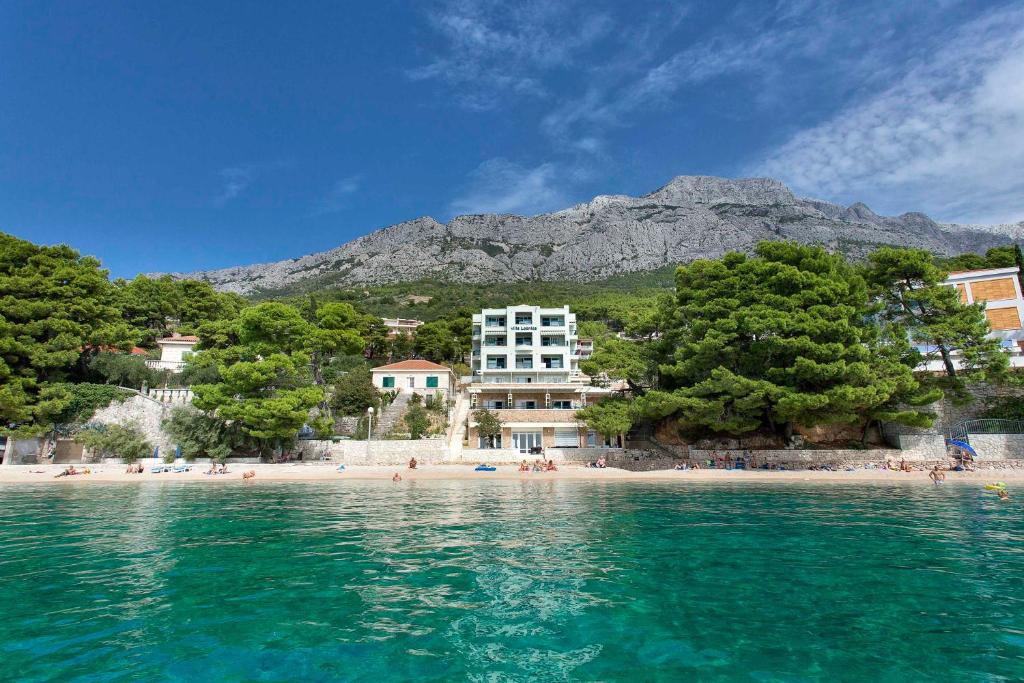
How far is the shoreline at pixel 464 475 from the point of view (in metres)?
25.0

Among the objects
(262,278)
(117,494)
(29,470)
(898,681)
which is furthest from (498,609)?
(262,278)

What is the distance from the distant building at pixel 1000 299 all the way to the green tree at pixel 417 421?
3197 centimetres

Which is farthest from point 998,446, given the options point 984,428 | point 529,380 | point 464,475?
point 529,380

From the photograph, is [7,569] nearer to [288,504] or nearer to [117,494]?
[288,504]

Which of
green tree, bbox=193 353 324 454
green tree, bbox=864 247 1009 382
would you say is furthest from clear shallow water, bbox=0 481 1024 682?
green tree, bbox=864 247 1009 382

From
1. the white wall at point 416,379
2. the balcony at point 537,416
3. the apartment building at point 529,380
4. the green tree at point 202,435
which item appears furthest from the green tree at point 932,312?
the green tree at point 202,435

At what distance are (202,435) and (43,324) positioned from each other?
1136cm

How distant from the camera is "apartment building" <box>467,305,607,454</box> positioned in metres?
38.3

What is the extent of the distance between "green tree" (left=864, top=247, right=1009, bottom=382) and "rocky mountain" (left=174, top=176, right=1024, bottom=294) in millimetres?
76196

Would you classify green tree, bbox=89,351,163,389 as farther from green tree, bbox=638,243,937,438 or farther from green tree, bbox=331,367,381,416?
green tree, bbox=638,243,937,438

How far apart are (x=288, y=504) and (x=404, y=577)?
11127 millimetres

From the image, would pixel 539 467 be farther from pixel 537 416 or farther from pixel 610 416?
pixel 537 416

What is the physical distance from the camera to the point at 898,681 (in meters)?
4.80

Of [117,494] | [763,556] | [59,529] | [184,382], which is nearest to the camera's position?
[763,556]
